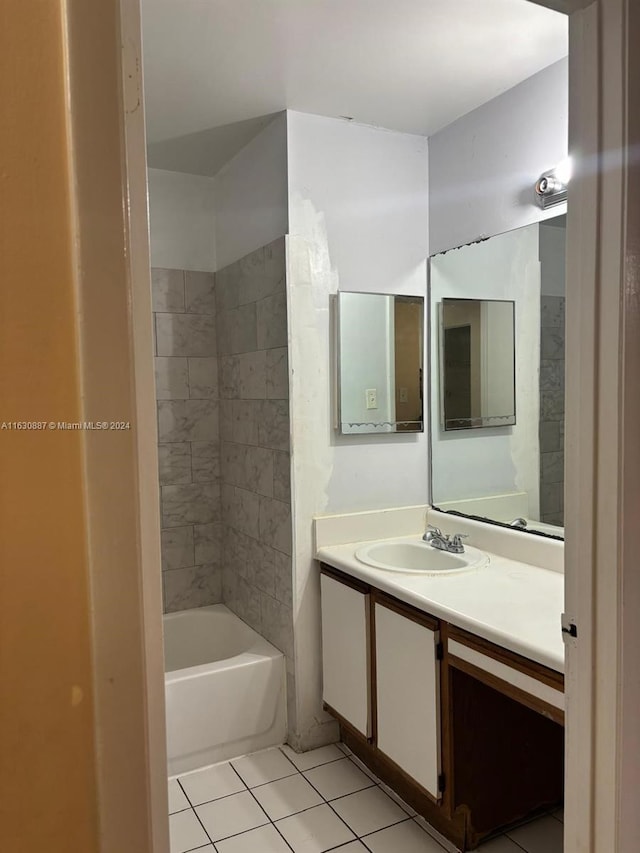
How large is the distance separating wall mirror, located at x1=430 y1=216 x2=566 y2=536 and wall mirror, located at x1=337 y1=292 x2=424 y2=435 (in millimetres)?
97

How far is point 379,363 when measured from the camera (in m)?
2.69

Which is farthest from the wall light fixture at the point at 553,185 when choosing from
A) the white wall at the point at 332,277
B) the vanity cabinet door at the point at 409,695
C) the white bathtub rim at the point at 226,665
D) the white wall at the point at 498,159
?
the white bathtub rim at the point at 226,665

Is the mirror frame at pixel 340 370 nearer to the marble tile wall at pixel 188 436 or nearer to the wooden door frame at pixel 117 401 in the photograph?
the marble tile wall at pixel 188 436

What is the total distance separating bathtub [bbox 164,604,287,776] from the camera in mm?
2500

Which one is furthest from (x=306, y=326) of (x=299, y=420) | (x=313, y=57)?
(x=313, y=57)

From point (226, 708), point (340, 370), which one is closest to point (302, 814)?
point (226, 708)

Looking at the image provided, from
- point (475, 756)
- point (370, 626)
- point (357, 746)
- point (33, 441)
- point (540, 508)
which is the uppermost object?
point (33, 441)

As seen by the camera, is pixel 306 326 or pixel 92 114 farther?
pixel 306 326

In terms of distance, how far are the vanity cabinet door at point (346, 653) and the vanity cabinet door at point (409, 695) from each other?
0.08 metres

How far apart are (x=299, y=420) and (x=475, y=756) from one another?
1343 mm

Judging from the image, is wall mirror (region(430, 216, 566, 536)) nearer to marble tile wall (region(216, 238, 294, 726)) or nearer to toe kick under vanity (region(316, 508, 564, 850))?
toe kick under vanity (region(316, 508, 564, 850))

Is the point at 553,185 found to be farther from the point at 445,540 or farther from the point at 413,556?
the point at 413,556

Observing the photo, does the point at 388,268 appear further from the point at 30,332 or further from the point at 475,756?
the point at 30,332

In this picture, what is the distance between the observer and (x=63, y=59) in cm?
49
